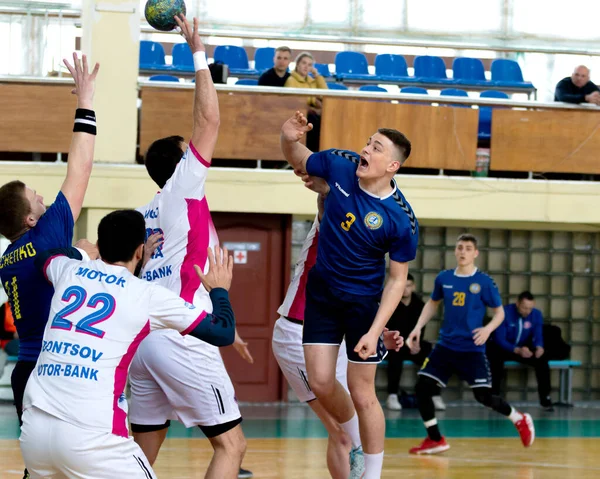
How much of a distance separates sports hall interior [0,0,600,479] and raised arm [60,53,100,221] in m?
4.46

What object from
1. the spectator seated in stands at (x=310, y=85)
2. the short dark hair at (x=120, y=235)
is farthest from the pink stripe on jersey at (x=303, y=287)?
the spectator seated in stands at (x=310, y=85)

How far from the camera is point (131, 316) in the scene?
3773 millimetres

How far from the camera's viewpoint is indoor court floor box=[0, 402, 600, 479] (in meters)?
7.21

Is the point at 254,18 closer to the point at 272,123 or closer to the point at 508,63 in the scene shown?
the point at 508,63

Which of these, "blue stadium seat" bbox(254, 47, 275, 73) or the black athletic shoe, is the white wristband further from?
"blue stadium seat" bbox(254, 47, 275, 73)

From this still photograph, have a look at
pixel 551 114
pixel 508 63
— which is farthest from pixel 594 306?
pixel 508 63

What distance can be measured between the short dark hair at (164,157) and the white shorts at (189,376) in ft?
2.82

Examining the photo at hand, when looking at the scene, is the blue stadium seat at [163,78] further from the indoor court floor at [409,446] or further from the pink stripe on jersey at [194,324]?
the pink stripe on jersey at [194,324]

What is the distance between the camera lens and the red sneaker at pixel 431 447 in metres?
8.27

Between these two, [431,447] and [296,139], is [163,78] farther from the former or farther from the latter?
[296,139]

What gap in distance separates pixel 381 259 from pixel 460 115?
23.4ft

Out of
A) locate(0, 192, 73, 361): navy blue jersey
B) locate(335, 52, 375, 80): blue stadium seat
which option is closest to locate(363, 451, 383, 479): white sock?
locate(0, 192, 73, 361): navy blue jersey

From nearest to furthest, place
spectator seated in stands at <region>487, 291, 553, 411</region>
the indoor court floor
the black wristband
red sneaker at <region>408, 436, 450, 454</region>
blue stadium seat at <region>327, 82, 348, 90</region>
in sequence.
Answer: the black wristband, the indoor court floor, red sneaker at <region>408, 436, 450, 454</region>, spectator seated in stands at <region>487, 291, 553, 411</region>, blue stadium seat at <region>327, 82, 348, 90</region>

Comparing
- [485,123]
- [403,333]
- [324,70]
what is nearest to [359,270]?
[403,333]
